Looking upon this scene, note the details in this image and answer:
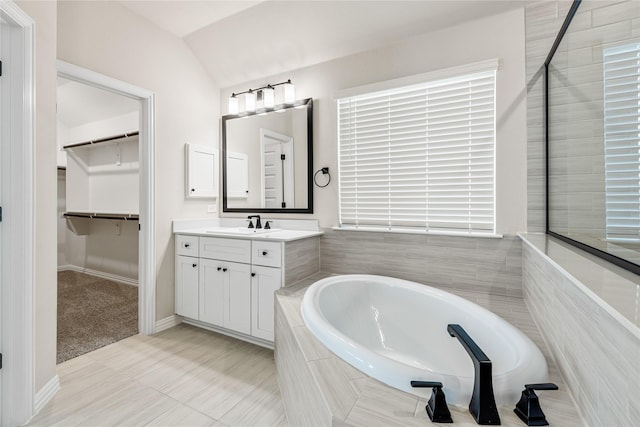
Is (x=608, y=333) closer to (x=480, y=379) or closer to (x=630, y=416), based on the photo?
(x=630, y=416)

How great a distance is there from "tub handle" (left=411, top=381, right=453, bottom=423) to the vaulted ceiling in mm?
2264

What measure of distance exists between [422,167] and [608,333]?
1.59 m

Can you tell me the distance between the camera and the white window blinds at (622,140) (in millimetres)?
1062

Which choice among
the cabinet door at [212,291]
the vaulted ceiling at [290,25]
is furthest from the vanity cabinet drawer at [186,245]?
the vaulted ceiling at [290,25]

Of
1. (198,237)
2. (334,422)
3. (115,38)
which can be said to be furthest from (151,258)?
(334,422)

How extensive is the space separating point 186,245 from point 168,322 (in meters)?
0.73

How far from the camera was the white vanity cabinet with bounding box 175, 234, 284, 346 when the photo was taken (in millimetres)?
2062

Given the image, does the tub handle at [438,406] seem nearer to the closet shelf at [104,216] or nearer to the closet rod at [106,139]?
the closet shelf at [104,216]

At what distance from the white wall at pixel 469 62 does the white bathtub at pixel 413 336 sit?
29.1 inches

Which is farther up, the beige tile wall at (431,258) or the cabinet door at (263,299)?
the beige tile wall at (431,258)

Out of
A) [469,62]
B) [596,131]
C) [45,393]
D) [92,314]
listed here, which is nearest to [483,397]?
[596,131]

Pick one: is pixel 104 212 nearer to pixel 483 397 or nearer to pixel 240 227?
pixel 240 227

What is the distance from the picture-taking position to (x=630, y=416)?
56 centimetres

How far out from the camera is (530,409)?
2.48 ft
